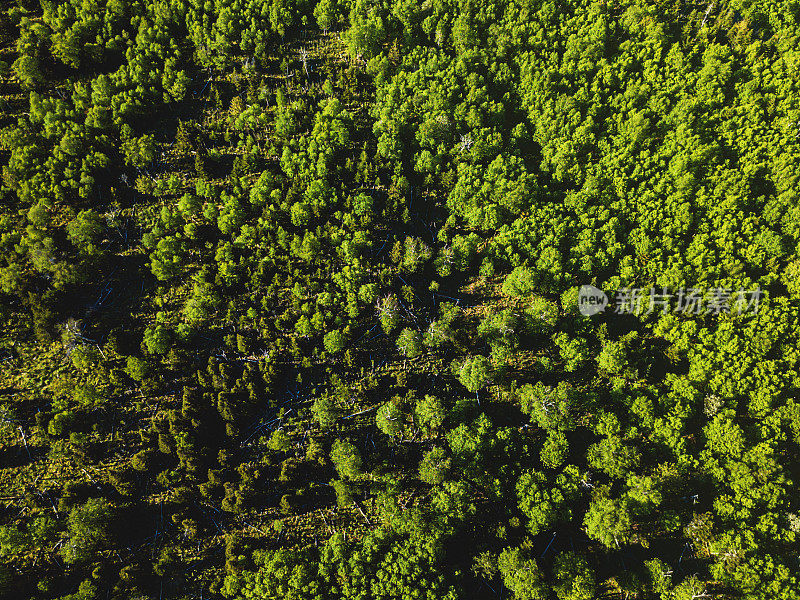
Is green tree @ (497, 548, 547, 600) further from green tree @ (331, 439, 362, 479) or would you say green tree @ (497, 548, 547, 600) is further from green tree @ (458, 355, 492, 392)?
green tree @ (331, 439, 362, 479)

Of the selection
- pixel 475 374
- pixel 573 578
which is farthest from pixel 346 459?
pixel 573 578

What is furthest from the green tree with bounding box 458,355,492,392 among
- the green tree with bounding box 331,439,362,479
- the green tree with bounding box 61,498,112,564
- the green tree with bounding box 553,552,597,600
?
the green tree with bounding box 61,498,112,564

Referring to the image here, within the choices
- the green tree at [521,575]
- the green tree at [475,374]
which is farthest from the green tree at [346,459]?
the green tree at [521,575]

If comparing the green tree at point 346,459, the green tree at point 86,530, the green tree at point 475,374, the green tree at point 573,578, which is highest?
the green tree at point 475,374

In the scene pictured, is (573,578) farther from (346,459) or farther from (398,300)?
(398,300)

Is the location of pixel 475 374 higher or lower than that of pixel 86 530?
higher

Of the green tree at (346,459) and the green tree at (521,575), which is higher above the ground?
the green tree at (346,459)

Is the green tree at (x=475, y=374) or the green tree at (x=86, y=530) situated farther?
the green tree at (x=475, y=374)

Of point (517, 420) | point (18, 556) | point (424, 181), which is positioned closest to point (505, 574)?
point (517, 420)

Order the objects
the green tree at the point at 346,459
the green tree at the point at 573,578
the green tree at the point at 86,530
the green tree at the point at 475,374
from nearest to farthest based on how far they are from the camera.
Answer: the green tree at the point at 86,530 < the green tree at the point at 573,578 < the green tree at the point at 346,459 < the green tree at the point at 475,374

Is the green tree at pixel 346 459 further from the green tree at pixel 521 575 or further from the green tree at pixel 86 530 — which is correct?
the green tree at pixel 86 530

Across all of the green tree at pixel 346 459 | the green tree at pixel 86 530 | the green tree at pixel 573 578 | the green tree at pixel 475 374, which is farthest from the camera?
the green tree at pixel 475 374

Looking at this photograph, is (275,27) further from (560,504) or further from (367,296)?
(560,504)
